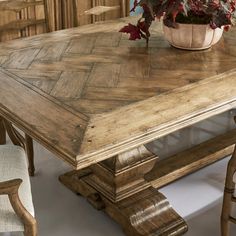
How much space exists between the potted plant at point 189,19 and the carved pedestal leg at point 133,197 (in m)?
0.50

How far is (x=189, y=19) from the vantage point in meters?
1.98

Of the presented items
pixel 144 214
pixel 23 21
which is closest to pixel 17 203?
pixel 144 214

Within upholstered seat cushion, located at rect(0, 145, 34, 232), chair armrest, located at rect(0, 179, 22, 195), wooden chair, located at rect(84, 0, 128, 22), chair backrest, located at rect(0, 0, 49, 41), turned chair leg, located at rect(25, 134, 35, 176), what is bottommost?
turned chair leg, located at rect(25, 134, 35, 176)

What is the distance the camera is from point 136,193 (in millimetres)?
2072

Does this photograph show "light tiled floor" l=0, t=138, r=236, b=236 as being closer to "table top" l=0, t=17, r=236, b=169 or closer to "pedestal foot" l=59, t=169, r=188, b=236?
"pedestal foot" l=59, t=169, r=188, b=236

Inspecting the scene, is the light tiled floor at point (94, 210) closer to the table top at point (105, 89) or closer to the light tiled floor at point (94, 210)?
the light tiled floor at point (94, 210)

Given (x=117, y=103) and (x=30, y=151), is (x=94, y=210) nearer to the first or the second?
(x=30, y=151)

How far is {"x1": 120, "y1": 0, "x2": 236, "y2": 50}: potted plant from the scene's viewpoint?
187 cm

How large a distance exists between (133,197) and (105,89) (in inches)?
23.3

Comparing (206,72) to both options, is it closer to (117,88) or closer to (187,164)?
(117,88)

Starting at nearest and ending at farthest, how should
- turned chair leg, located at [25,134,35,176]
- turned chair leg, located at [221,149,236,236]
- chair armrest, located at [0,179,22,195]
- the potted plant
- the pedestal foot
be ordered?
chair armrest, located at [0,179,22,195] < turned chair leg, located at [221,149,236,236] < the potted plant < the pedestal foot < turned chair leg, located at [25,134,35,176]

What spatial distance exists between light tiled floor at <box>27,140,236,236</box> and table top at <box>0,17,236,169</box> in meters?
0.70

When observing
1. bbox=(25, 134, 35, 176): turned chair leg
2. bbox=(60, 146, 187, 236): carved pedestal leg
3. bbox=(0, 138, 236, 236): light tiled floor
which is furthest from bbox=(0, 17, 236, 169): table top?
bbox=(0, 138, 236, 236): light tiled floor

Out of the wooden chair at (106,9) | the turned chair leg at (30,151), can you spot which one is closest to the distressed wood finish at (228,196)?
the turned chair leg at (30,151)
